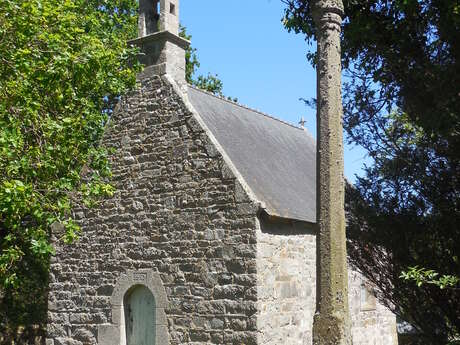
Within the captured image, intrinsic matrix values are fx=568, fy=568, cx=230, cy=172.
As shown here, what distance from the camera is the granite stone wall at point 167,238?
998 cm

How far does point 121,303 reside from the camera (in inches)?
445

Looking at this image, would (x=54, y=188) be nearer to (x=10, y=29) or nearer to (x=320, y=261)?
(x=10, y=29)

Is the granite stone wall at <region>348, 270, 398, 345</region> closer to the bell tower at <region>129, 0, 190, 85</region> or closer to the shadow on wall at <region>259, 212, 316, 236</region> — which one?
the shadow on wall at <region>259, 212, 316, 236</region>

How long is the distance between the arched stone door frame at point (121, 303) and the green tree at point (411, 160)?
15.4 ft

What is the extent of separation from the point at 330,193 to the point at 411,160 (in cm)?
207

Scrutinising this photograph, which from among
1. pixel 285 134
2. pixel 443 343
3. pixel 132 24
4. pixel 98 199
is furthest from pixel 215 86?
pixel 443 343

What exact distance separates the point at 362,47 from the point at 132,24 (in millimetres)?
15589

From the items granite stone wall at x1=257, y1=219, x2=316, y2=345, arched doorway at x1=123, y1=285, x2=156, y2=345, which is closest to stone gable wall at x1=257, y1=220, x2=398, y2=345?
granite stone wall at x1=257, y1=219, x2=316, y2=345

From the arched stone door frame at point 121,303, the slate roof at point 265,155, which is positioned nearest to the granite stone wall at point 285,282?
the slate roof at point 265,155

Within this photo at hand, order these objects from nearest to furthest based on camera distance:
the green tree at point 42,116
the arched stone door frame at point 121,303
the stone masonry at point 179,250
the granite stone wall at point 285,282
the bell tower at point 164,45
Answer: the green tree at point 42,116, the granite stone wall at point 285,282, the stone masonry at point 179,250, the arched stone door frame at point 121,303, the bell tower at point 164,45

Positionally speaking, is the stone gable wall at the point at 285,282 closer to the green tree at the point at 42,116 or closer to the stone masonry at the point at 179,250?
the stone masonry at the point at 179,250

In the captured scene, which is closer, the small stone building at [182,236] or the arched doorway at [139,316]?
the small stone building at [182,236]

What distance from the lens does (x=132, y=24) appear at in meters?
21.4

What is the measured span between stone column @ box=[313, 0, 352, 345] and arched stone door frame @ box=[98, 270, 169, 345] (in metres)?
6.61
